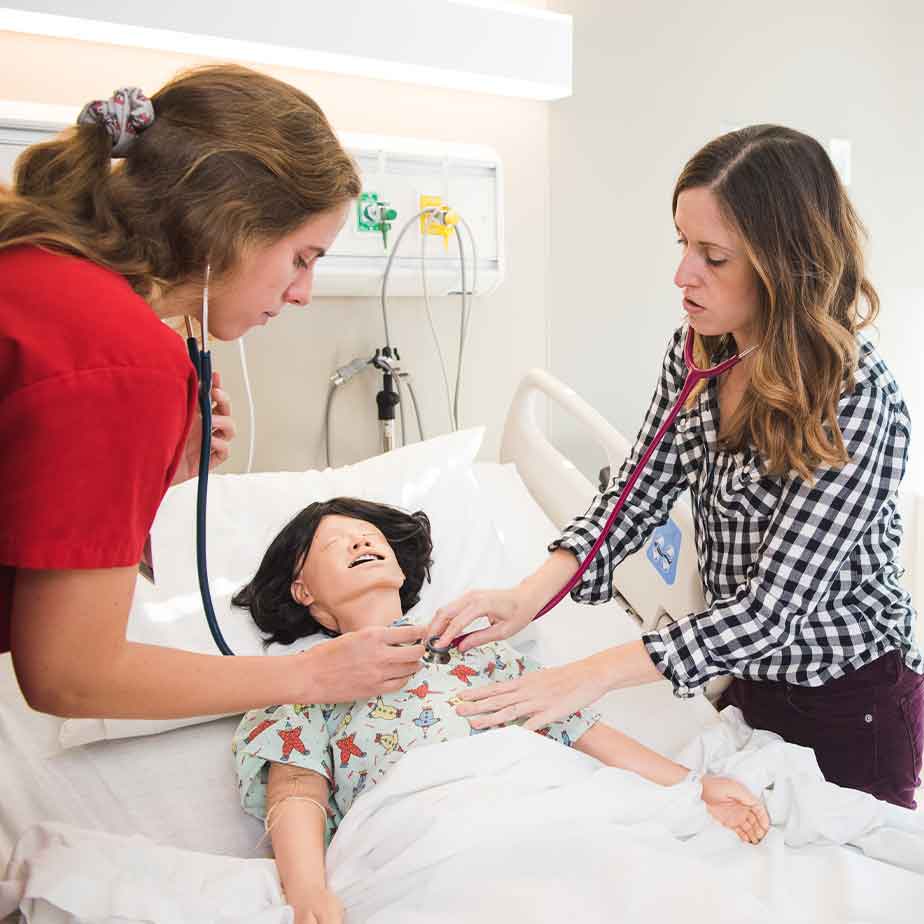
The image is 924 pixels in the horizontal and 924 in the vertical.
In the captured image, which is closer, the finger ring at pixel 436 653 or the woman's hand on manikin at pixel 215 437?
the woman's hand on manikin at pixel 215 437

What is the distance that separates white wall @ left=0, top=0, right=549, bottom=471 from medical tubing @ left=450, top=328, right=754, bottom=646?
933mm

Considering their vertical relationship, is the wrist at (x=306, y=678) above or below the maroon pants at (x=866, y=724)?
above

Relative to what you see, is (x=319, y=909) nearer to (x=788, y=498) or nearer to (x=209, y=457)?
(x=209, y=457)

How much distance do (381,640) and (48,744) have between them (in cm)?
81

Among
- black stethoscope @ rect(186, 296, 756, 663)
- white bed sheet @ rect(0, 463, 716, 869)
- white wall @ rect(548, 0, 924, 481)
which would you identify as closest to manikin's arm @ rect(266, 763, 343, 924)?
white bed sheet @ rect(0, 463, 716, 869)

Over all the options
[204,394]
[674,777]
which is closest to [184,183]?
[204,394]

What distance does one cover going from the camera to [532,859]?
50.4 inches

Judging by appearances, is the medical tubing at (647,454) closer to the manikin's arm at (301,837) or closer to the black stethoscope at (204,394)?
the manikin's arm at (301,837)

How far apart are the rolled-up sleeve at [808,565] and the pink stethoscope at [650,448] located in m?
0.21

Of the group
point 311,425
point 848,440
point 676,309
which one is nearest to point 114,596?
point 848,440

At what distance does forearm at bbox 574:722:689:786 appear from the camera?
164 cm

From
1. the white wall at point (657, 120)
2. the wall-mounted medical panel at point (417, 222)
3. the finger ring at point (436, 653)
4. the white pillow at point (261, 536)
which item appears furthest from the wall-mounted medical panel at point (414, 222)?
the finger ring at point (436, 653)

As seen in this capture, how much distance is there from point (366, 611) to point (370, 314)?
986 millimetres

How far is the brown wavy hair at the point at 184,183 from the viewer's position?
Result: 1.04 m
